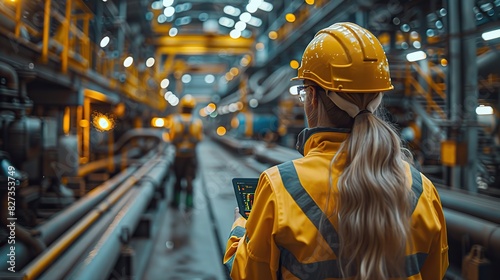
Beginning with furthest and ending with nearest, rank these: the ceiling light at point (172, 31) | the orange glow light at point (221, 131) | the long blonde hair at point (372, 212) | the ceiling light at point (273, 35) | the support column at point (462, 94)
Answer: the orange glow light at point (221, 131), the ceiling light at point (172, 31), the ceiling light at point (273, 35), the support column at point (462, 94), the long blonde hair at point (372, 212)

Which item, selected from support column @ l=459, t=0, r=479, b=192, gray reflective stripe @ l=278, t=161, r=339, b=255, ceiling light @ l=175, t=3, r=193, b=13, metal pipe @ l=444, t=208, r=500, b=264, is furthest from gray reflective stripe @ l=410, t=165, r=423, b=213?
ceiling light @ l=175, t=3, r=193, b=13

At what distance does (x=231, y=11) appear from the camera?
802 centimetres

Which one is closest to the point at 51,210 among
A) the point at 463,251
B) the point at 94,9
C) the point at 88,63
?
the point at 88,63

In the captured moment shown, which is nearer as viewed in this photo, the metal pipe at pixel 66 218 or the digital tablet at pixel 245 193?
the digital tablet at pixel 245 193

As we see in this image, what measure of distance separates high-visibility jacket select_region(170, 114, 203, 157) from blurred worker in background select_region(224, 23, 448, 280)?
573 cm

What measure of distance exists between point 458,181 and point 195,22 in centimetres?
983

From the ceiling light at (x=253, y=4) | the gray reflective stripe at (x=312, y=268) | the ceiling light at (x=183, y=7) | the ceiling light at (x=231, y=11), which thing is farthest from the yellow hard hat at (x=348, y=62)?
the ceiling light at (x=183, y=7)

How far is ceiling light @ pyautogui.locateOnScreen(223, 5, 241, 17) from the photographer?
7518mm

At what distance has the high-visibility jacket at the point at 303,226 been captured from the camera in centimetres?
110

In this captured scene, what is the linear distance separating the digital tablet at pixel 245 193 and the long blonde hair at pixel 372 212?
1.30ft

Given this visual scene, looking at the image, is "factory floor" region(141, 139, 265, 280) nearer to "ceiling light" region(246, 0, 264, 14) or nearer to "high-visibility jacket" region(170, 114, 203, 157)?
"high-visibility jacket" region(170, 114, 203, 157)

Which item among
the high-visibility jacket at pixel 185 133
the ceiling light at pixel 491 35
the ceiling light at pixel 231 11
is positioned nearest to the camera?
the ceiling light at pixel 491 35

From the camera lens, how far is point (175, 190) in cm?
748

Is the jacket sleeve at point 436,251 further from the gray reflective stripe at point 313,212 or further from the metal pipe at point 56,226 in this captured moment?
the metal pipe at point 56,226
